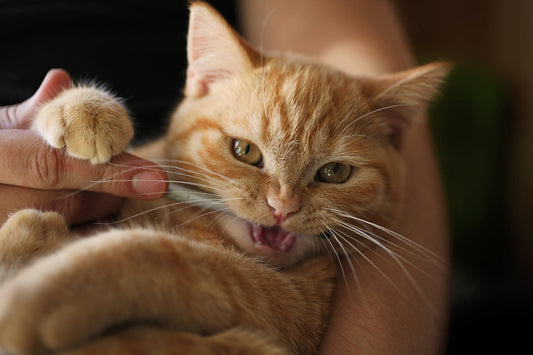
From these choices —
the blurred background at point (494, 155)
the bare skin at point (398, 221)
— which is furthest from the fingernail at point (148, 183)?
the blurred background at point (494, 155)

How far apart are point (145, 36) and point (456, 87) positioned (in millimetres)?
2643

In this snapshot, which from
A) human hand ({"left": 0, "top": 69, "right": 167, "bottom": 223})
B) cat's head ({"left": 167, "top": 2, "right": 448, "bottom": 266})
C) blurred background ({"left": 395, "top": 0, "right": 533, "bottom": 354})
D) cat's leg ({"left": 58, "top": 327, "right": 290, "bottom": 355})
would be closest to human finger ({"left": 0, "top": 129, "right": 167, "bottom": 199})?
human hand ({"left": 0, "top": 69, "right": 167, "bottom": 223})

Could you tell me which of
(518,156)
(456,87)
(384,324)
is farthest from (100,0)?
(518,156)

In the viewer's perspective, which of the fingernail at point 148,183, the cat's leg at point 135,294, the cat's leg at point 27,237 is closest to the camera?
the cat's leg at point 135,294

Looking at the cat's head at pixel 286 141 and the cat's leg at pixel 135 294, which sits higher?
the cat's head at pixel 286 141

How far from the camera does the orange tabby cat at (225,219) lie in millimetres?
761

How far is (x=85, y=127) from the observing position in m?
1.03

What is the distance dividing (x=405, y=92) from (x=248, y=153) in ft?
Result: 1.88

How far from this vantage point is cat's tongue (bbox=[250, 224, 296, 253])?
123cm

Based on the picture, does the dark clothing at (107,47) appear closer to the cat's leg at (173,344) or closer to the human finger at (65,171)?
the human finger at (65,171)

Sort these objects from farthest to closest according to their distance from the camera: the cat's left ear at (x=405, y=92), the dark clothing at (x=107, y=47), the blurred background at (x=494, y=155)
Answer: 1. the blurred background at (x=494, y=155)
2. the dark clothing at (x=107, y=47)
3. the cat's left ear at (x=405, y=92)

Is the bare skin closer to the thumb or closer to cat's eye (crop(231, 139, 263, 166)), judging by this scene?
cat's eye (crop(231, 139, 263, 166))

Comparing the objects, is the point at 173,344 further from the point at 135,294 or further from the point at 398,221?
the point at 398,221

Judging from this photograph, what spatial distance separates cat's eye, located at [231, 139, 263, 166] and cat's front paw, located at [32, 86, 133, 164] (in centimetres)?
31
